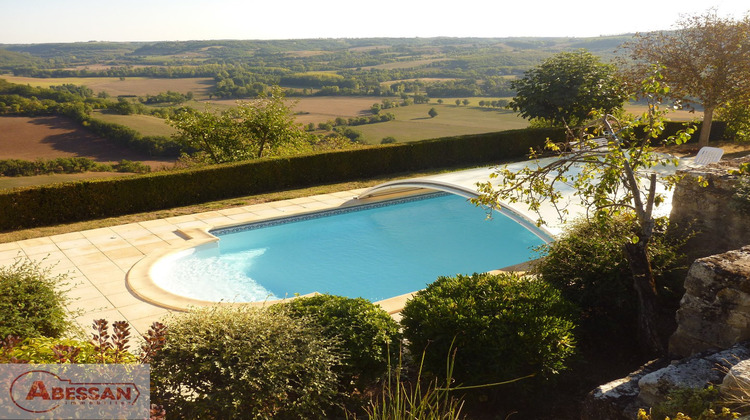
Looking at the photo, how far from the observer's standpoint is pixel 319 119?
→ 49.4 m

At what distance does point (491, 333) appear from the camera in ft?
17.1

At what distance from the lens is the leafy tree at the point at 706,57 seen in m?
17.1

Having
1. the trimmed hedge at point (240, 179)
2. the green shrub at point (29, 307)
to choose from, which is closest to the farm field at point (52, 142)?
the trimmed hedge at point (240, 179)

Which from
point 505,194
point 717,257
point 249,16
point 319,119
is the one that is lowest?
point 319,119

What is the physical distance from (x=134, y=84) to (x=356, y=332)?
258 feet

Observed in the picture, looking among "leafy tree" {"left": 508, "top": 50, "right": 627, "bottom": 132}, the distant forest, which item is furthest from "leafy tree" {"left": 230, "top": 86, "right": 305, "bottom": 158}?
the distant forest

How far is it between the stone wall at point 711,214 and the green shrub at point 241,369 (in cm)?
519

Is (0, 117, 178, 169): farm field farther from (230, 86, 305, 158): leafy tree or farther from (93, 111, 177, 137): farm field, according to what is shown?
(230, 86, 305, 158): leafy tree

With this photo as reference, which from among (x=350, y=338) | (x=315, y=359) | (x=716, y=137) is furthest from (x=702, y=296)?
(x=716, y=137)

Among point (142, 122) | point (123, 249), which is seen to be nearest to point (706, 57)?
point (123, 249)

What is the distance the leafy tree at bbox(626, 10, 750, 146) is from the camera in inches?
674

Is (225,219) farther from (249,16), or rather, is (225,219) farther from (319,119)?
(319,119)

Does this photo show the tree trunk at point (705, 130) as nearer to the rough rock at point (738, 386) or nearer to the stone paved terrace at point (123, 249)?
the stone paved terrace at point (123, 249)

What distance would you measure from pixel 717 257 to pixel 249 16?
141 ft
